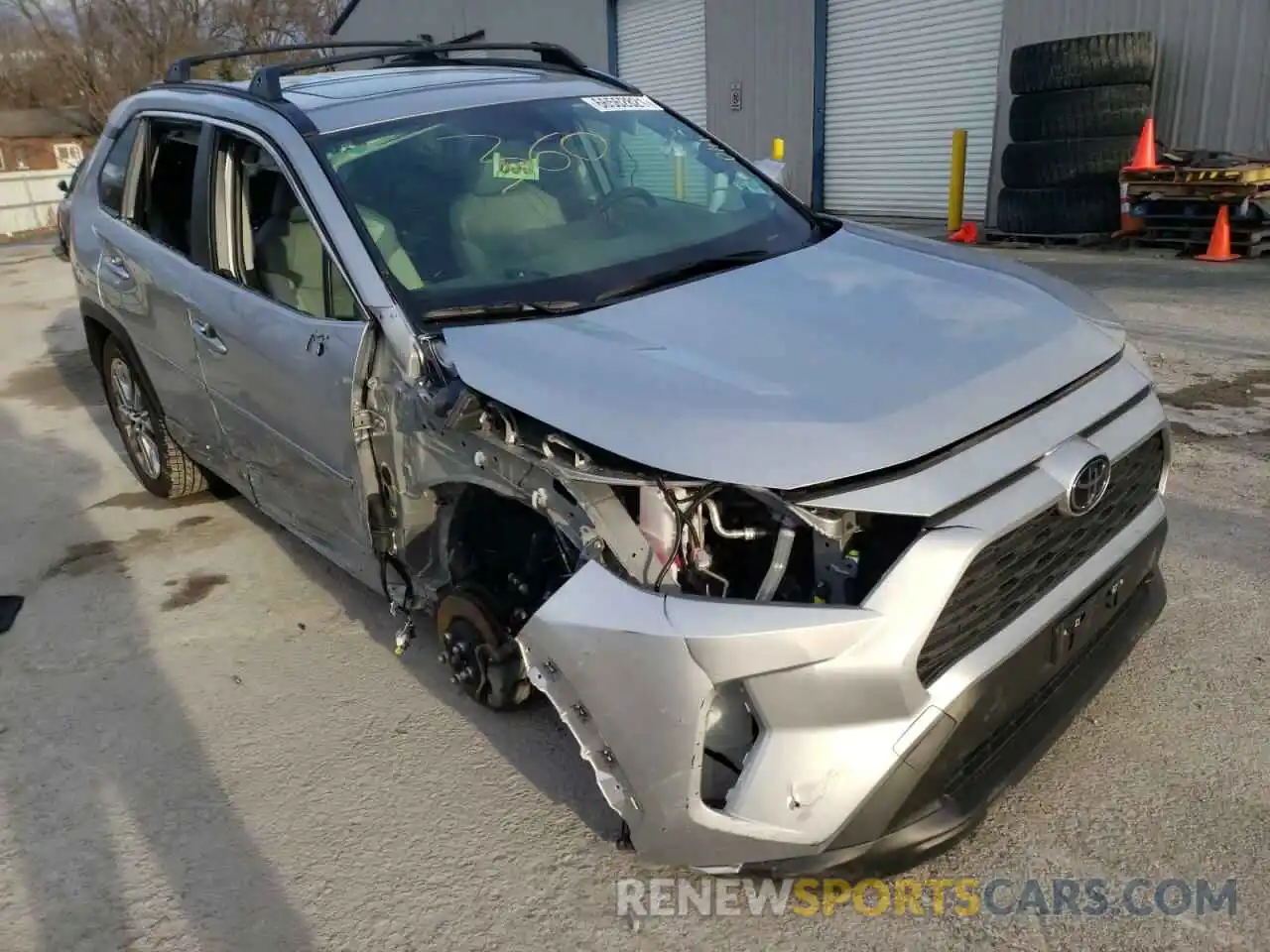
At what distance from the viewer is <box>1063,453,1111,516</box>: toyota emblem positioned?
7.36ft

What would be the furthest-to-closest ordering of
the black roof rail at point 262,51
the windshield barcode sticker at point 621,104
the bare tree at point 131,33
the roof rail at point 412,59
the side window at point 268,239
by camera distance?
the bare tree at point 131,33
the black roof rail at point 262,51
the windshield barcode sticker at point 621,104
the roof rail at point 412,59
the side window at point 268,239

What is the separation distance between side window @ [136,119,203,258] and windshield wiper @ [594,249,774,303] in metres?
1.96

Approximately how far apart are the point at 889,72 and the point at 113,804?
44.0 feet

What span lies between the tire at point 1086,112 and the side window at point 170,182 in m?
9.04

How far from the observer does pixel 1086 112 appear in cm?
1035

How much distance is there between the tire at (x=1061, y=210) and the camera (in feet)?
34.1

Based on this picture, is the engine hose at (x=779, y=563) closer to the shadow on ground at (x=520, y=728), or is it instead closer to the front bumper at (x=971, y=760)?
the front bumper at (x=971, y=760)

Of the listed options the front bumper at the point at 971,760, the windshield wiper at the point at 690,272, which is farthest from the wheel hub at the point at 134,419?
the front bumper at the point at 971,760

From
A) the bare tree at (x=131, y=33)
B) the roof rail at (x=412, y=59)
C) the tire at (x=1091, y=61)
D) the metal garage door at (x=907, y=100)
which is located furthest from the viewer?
the bare tree at (x=131, y=33)

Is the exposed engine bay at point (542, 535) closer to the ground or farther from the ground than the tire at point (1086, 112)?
closer to the ground

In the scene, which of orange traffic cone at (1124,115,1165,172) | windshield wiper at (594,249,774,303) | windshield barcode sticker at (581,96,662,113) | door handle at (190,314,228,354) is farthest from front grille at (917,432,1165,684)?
orange traffic cone at (1124,115,1165,172)

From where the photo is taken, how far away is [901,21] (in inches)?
524

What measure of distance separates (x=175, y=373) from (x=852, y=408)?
3.09m

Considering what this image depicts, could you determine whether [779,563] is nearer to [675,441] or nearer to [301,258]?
[675,441]
